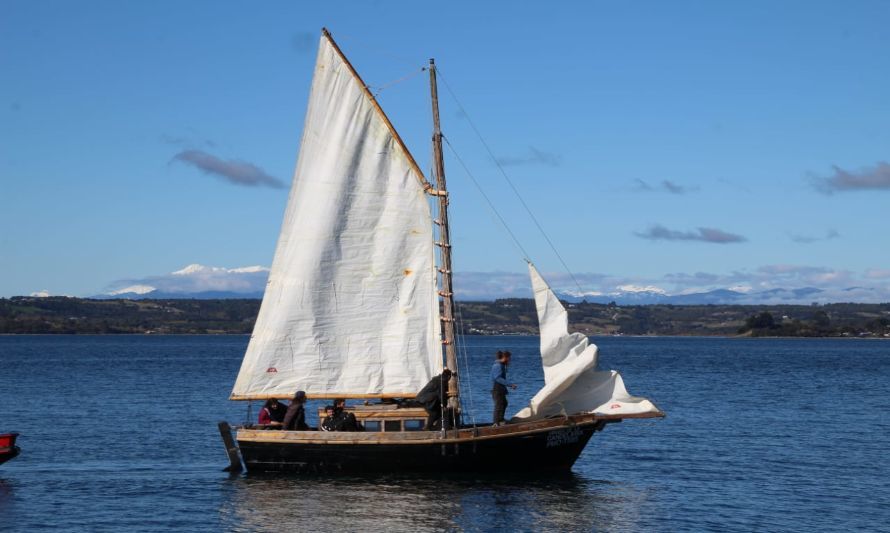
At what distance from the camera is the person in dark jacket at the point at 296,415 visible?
133 feet

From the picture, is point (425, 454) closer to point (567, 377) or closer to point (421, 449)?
point (421, 449)

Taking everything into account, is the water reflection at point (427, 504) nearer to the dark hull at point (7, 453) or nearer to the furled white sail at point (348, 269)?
the furled white sail at point (348, 269)

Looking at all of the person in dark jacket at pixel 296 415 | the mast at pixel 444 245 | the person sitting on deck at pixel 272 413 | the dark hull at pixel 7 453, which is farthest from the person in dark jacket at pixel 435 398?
the dark hull at pixel 7 453

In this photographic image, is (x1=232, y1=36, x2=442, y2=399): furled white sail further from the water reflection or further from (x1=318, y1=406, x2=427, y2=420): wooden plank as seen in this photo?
the water reflection

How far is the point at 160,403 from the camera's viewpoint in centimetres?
7794

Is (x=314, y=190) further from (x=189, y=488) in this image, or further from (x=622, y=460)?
(x=622, y=460)

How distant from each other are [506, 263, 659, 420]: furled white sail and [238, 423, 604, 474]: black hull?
0.94 meters

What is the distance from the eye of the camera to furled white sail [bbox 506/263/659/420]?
132ft

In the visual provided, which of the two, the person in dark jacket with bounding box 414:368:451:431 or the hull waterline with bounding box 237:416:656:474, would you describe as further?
the person in dark jacket with bounding box 414:368:451:431

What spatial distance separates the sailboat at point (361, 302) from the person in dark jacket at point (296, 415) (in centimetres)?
47

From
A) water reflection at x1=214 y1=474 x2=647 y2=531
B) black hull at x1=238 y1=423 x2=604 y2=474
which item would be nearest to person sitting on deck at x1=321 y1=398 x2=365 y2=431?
black hull at x1=238 y1=423 x2=604 y2=474

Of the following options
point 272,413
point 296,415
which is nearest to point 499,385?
point 296,415

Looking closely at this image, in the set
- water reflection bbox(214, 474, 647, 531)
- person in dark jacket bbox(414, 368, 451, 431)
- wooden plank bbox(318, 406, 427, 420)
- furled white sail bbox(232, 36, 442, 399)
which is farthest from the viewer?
furled white sail bbox(232, 36, 442, 399)

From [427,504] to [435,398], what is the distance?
181 inches
